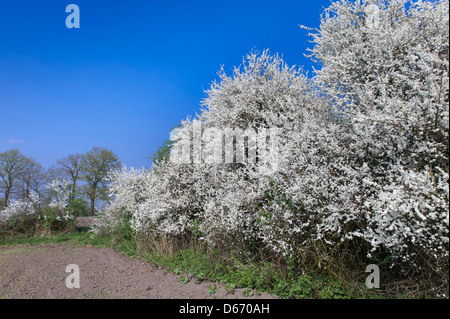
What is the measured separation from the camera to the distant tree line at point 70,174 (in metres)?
23.8

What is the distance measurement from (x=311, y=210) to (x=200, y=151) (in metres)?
5.16

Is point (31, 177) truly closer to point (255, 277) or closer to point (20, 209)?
point (20, 209)

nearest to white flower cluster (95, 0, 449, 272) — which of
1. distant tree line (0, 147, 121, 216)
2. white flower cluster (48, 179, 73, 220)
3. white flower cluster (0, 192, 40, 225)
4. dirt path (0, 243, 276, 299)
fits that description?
dirt path (0, 243, 276, 299)

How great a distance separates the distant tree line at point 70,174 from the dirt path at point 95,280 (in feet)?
58.0

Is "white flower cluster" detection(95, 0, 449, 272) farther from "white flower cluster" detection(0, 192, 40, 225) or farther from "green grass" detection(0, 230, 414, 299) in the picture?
"white flower cluster" detection(0, 192, 40, 225)

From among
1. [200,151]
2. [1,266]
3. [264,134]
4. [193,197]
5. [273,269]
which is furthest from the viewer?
[200,151]

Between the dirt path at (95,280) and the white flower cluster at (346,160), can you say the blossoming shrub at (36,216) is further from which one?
the white flower cluster at (346,160)

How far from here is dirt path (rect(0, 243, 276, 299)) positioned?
521 cm

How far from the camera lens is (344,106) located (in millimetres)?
6676

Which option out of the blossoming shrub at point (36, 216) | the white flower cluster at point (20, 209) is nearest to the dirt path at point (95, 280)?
the blossoming shrub at point (36, 216)

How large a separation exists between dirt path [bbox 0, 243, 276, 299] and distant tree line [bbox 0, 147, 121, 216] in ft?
58.0

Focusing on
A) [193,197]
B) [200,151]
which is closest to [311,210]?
[193,197]

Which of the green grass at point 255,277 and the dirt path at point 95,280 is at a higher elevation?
the green grass at point 255,277
